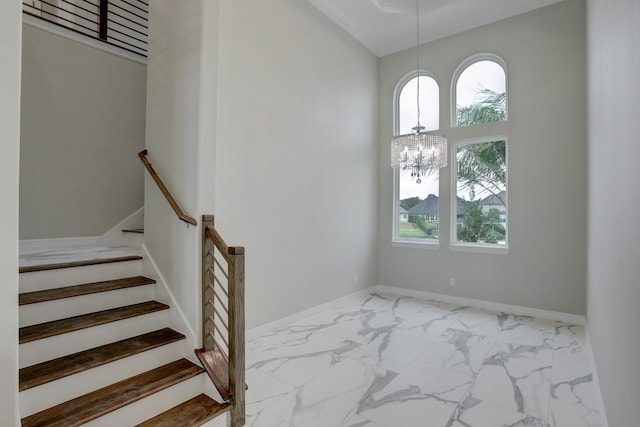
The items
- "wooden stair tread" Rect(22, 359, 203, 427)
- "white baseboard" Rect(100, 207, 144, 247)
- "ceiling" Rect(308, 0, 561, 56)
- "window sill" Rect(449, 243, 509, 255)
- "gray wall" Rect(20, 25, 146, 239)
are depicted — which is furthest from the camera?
"window sill" Rect(449, 243, 509, 255)

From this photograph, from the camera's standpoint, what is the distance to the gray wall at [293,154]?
3.43 meters

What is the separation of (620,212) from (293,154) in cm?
311

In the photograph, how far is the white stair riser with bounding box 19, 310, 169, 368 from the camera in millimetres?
2008

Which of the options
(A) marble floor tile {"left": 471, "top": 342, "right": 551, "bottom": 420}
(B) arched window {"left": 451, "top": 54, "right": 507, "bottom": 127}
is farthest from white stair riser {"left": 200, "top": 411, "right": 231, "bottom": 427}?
(B) arched window {"left": 451, "top": 54, "right": 507, "bottom": 127}

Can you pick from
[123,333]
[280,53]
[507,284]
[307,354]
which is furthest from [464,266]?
[123,333]

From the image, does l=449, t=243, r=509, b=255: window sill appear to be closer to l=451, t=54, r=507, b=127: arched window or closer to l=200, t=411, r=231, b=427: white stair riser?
l=451, t=54, r=507, b=127: arched window

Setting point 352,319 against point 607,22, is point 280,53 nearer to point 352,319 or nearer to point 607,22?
point 607,22

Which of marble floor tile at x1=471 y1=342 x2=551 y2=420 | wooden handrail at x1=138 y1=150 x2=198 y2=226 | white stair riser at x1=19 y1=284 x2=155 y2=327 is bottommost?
marble floor tile at x1=471 y1=342 x2=551 y2=420

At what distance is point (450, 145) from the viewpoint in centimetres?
505

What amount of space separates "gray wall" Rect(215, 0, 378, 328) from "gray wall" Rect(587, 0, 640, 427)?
2913mm

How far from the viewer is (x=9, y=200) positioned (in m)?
A: 1.43

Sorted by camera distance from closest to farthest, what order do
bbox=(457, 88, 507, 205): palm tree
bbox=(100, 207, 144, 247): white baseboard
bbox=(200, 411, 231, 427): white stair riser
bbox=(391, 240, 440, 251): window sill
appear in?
bbox=(200, 411, 231, 427): white stair riser < bbox=(100, 207, 144, 247): white baseboard < bbox=(457, 88, 507, 205): palm tree < bbox=(391, 240, 440, 251): window sill

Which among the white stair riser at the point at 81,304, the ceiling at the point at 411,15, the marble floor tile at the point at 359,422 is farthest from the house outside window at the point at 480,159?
the white stair riser at the point at 81,304

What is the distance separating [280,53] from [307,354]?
10.9ft
